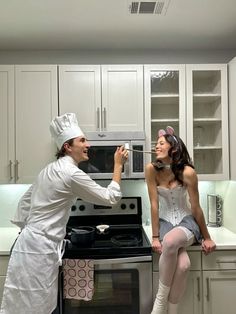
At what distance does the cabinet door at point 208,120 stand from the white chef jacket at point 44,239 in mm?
889

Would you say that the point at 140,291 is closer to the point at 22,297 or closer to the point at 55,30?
the point at 22,297

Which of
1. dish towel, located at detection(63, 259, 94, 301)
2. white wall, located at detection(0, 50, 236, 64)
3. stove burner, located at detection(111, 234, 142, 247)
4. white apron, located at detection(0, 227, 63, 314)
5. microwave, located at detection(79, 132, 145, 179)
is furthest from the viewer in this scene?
white wall, located at detection(0, 50, 236, 64)

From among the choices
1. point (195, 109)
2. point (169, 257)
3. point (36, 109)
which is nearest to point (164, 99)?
point (195, 109)

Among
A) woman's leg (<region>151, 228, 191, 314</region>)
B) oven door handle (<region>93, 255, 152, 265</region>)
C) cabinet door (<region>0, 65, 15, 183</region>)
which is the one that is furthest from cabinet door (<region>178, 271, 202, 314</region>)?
cabinet door (<region>0, 65, 15, 183</region>)

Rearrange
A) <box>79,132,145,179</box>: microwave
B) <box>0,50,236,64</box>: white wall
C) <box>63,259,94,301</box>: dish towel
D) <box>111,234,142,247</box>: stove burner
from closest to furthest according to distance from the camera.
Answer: <box>63,259,94,301</box>: dish towel → <box>111,234,142,247</box>: stove burner → <box>79,132,145,179</box>: microwave → <box>0,50,236,64</box>: white wall

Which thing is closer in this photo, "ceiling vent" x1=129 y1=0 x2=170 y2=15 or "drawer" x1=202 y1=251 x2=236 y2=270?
"ceiling vent" x1=129 y1=0 x2=170 y2=15

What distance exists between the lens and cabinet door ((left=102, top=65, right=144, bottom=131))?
2.42 metres

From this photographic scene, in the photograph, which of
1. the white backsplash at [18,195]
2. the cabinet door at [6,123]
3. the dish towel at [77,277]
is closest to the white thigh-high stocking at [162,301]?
the dish towel at [77,277]

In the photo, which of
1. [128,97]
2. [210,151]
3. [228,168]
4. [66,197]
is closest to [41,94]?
[128,97]

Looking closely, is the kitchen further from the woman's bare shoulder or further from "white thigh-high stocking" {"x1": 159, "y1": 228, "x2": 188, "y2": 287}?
the woman's bare shoulder

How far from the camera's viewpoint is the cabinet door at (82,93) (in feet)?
7.93

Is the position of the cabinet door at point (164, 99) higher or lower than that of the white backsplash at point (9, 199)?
higher

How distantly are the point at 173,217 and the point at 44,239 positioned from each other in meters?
0.84

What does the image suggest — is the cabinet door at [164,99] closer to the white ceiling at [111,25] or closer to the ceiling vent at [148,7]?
the white ceiling at [111,25]
